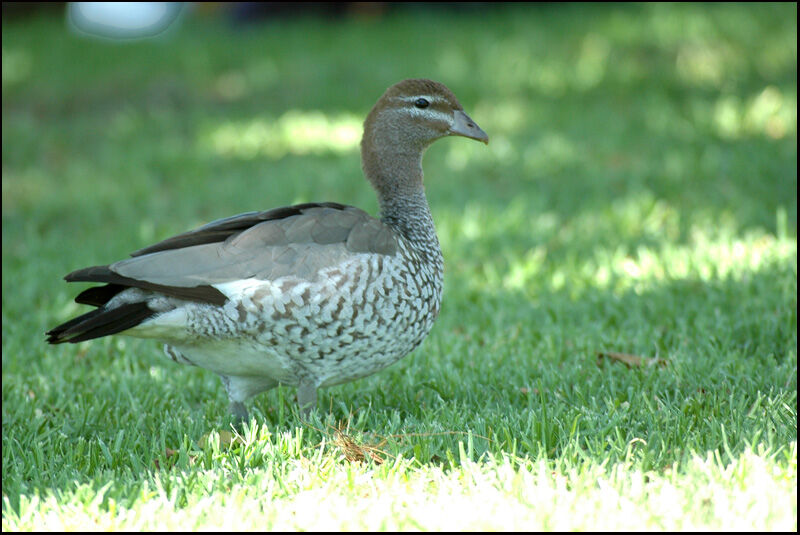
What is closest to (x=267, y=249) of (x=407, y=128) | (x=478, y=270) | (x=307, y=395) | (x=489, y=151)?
(x=307, y=395)

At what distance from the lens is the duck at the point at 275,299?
3.62m

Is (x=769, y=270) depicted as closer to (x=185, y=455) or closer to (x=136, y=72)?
(x=185, y=455)

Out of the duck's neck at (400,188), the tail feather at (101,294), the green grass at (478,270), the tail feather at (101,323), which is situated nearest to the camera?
the green grass at (478,270)

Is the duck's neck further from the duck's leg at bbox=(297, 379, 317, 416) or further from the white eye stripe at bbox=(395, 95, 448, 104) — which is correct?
the duck's leg at bbox=(297, 379, 317, 416)

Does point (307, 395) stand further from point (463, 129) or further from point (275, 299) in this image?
point (463, 129)

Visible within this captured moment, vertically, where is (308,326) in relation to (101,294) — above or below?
below

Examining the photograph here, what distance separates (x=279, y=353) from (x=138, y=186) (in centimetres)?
502

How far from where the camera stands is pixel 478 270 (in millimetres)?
6172

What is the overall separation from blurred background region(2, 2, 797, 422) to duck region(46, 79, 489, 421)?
805mm

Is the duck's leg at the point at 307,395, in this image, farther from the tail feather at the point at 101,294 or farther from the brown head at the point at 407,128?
the brown head at the point at 407,128

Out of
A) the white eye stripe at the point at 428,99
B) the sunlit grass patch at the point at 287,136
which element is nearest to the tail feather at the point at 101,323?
the white eye stripe at the point at 428,99

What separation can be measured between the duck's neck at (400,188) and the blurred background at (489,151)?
2.63ft

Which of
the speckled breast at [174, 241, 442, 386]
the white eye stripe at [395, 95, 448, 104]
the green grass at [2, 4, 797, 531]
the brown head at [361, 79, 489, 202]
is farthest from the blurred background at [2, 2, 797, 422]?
the white eye stripe at [395, 95, 448, 104]

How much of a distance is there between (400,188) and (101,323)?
1479mm
